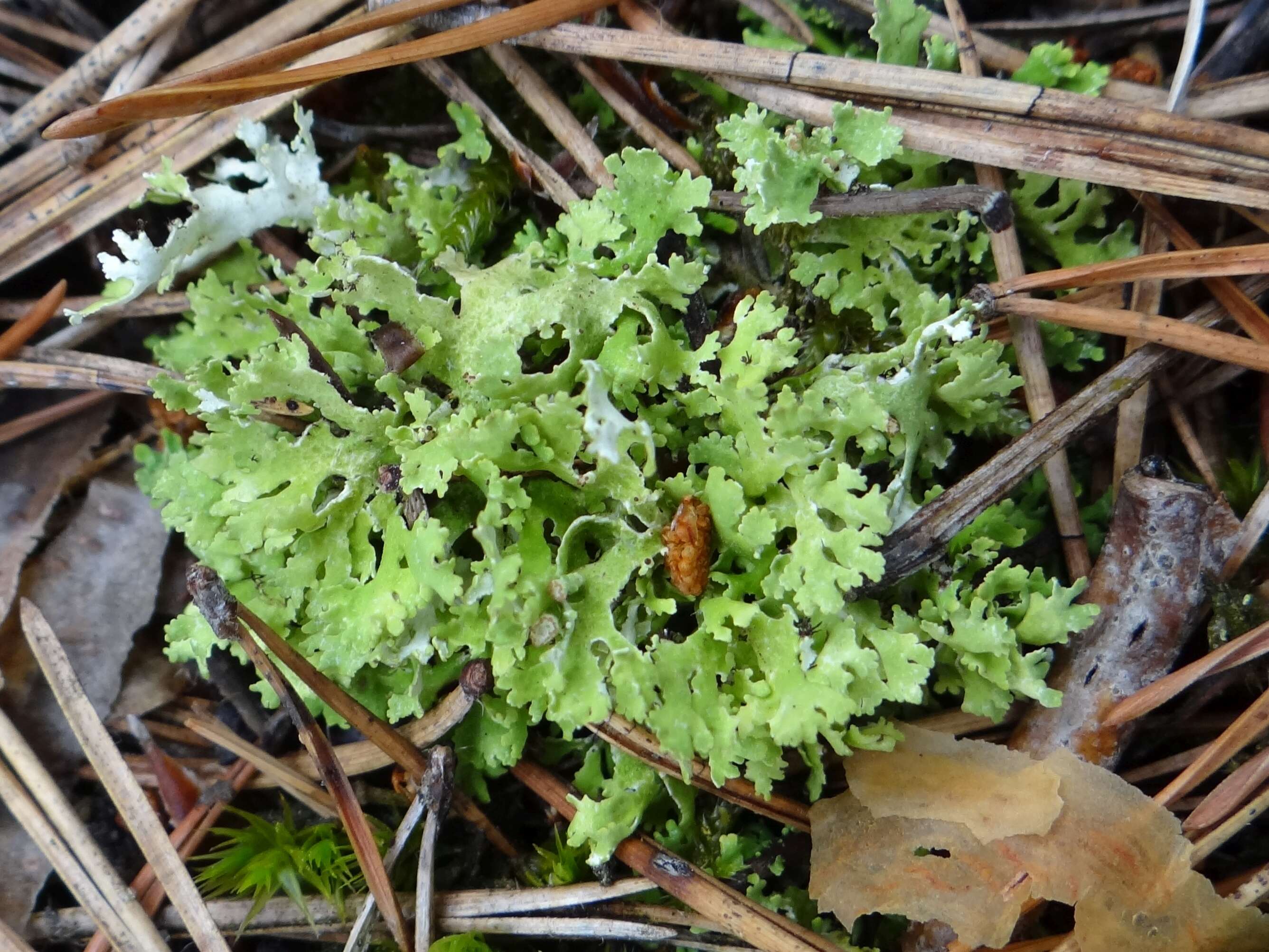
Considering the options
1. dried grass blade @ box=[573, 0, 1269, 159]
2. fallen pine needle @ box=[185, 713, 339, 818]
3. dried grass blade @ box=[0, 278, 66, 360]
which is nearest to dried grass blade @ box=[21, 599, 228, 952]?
fallen pine needle @ box=[185, 713, 339, 818]

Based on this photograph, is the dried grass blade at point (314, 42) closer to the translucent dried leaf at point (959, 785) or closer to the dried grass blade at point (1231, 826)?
the translucent dried leaf at point (959, 785)

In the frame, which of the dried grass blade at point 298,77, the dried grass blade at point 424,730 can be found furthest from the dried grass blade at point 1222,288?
the dried grass blade at point 424,730

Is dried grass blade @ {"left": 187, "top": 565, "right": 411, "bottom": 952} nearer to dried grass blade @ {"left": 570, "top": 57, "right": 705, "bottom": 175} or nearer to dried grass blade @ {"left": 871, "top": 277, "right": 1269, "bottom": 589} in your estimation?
dried grass blade @ {"left": 871, "top": 277, "right": 1269, "bottom": 589}

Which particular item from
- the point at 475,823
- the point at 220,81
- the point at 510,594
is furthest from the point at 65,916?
the point at 220,81

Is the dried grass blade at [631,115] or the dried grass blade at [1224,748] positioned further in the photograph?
the dried grass blade at [631,115]

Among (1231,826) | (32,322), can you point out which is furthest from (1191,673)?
(32,322)
